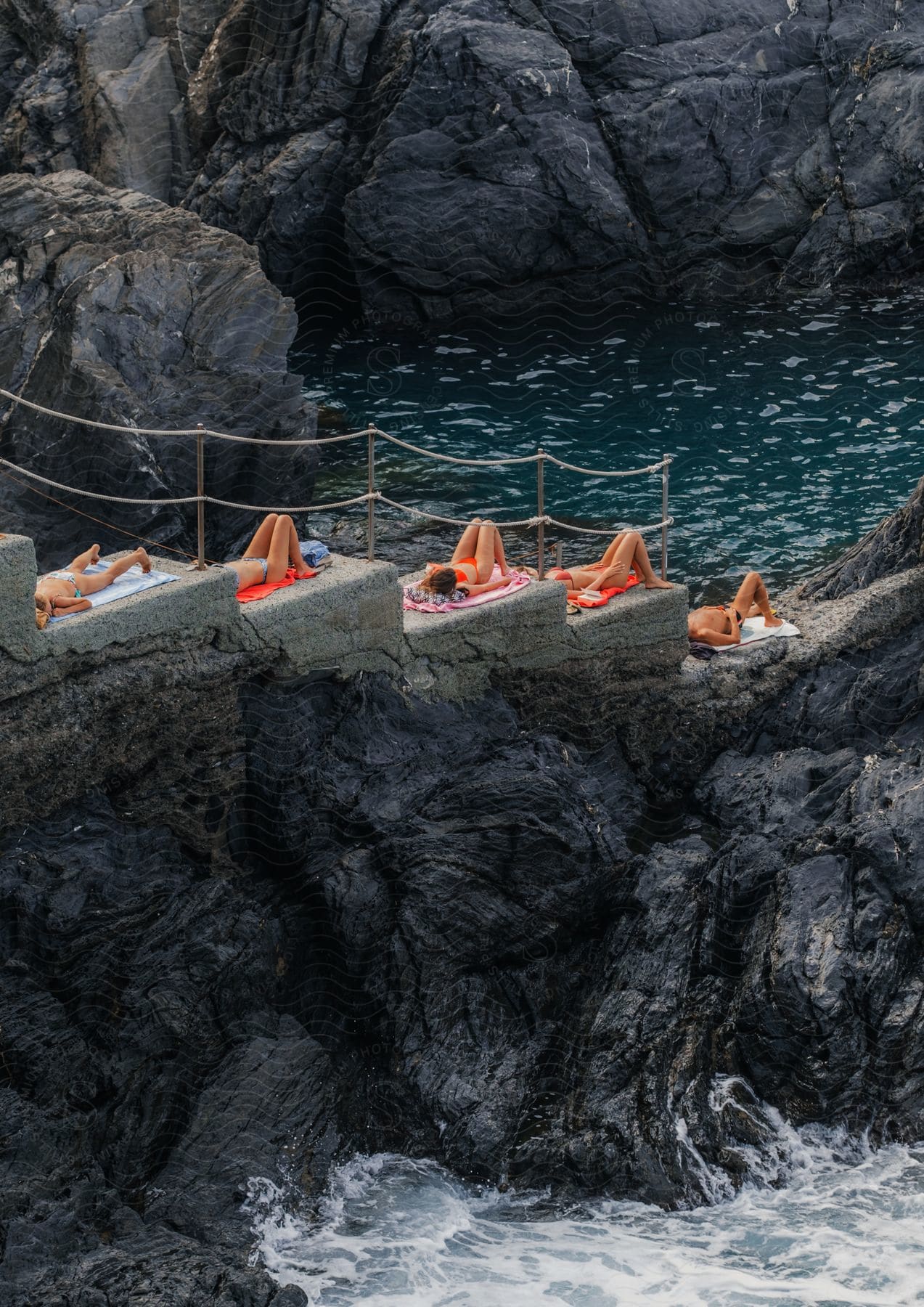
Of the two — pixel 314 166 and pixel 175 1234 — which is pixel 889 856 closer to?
pixel 175 1234

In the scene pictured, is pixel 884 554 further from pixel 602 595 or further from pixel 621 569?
pixel 602 595

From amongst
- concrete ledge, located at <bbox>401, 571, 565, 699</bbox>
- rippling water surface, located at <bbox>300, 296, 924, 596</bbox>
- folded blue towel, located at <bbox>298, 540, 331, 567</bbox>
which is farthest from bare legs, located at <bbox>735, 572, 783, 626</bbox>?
folded blue towel, located at <bbox>298, 540, 331, 567</bbox>

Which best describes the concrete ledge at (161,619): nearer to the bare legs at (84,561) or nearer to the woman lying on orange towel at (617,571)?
the bare legs at (84,561)

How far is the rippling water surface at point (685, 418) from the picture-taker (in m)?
15.5

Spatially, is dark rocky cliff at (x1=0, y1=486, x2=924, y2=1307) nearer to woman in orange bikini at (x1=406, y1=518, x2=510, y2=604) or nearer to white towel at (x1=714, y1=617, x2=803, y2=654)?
woman in orange bikini at (x1=406, y1=518, x2=510, y2=604)

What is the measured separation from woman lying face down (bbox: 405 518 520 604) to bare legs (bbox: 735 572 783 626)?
1.97 meters

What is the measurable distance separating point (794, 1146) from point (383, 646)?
12.0ft

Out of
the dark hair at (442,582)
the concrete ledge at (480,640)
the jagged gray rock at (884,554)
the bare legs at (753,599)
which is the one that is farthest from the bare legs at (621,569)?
the jagged gray rock at (884,554)

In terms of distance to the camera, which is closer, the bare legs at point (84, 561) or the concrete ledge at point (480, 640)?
the bare legs at point (84, 561)

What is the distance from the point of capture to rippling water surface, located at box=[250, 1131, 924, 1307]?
808 cm

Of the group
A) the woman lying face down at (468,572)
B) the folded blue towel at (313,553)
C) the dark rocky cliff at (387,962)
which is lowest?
the dark rocky cliff at (387,962)

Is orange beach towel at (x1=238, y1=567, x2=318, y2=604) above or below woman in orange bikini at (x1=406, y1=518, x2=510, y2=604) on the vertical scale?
above

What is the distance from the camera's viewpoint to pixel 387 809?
9.56 metres

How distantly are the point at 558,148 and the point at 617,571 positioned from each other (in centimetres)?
1233
